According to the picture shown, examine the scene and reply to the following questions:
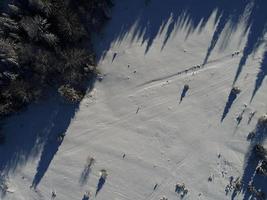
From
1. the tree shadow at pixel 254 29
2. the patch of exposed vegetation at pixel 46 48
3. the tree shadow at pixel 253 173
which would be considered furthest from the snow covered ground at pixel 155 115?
the patch of exposed vegetation at pixel 46 48

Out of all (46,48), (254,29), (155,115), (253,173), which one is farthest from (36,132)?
(254,29)

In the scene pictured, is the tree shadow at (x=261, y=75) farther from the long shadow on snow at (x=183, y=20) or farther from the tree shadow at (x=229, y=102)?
the tree shadow at (x=229, y=102)

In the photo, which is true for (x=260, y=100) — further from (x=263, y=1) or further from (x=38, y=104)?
(x=38, y=104)

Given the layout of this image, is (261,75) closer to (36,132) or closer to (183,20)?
(183,20)

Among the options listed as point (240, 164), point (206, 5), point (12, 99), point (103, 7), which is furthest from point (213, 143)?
point (12, 99)

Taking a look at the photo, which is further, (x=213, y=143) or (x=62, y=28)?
(x=213, y=143)

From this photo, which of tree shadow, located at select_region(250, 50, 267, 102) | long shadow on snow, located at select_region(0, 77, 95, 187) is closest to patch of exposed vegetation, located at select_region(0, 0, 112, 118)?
long shadow on snow, located at select_region(0, 77, 95, 187)
